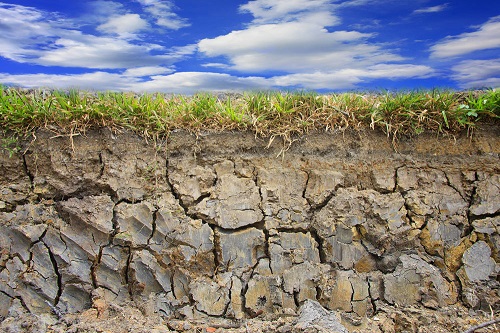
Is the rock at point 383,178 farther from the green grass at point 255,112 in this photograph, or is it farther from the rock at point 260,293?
the rock at point 260,293

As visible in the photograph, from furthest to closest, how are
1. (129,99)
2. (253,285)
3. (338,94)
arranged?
1. (338,94)
2. (129,99)
3. (253,285)

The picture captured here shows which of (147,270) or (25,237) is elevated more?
(25,237)

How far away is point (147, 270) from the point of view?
145 inches

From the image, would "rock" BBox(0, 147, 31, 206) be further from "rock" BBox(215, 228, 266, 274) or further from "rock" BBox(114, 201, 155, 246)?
"rock" BBox(215, 228, 266, 274)

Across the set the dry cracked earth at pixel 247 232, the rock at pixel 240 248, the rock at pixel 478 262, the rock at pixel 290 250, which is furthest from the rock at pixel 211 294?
the rock at pixel 478 262

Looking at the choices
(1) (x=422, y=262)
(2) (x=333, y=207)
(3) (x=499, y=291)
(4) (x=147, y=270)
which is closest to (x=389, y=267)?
(1) (x=422, y=262)

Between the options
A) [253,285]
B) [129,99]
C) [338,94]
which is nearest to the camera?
[253,285]

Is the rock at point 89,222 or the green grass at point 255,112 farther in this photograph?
the green grass at point 255,112

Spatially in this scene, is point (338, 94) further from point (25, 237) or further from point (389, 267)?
point (25, 237)

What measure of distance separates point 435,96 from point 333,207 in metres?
1.37

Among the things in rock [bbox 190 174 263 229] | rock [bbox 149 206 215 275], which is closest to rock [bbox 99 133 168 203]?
rock [bbox 149 206 215 275]

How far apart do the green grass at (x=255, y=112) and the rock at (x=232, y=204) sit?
18.2 inches

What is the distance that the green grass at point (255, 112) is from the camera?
12.6 ft

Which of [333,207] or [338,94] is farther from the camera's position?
[338,94]
